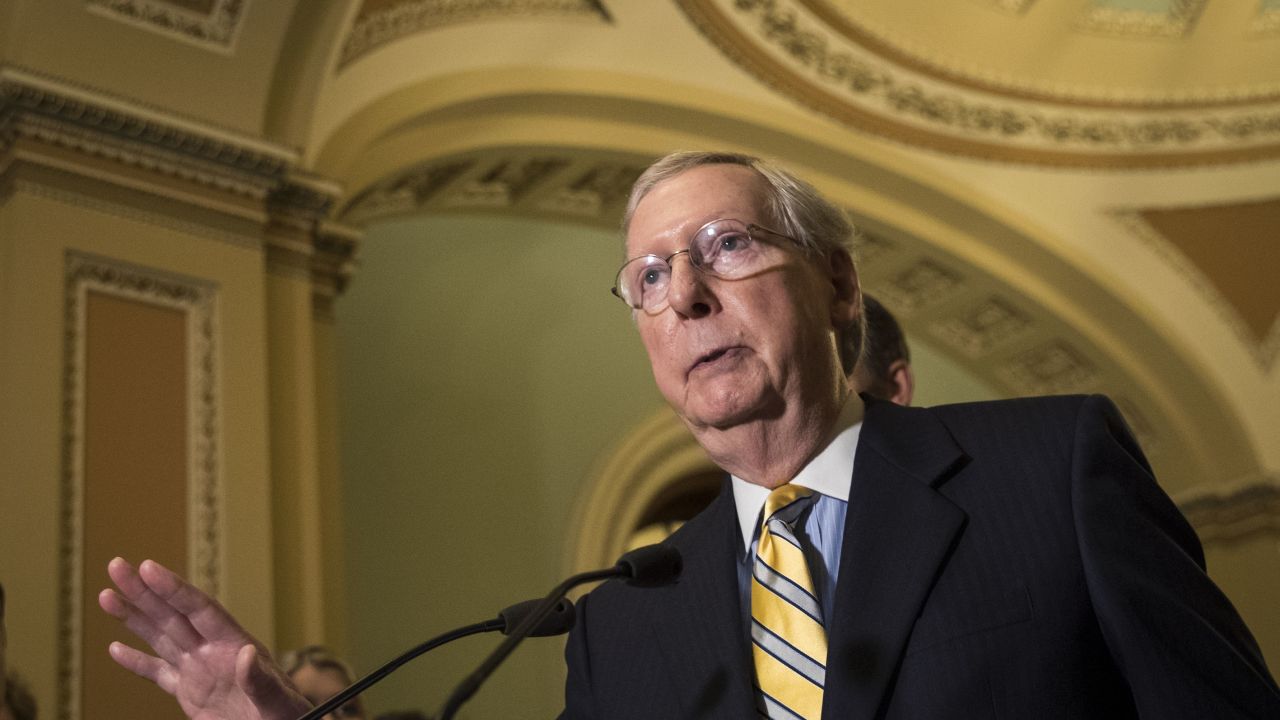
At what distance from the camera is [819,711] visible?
147 centimetres

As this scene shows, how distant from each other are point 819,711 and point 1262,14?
9.03 metres

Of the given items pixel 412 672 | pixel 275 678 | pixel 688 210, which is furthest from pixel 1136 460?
pixel 412 672

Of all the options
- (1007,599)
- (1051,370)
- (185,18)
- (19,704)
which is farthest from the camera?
(1051,370)

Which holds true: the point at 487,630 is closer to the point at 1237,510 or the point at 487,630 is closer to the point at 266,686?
the point at 266,686

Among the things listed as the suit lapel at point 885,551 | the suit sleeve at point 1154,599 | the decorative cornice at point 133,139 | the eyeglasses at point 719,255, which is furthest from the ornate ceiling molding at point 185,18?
the suit sleeve at point 1154,599

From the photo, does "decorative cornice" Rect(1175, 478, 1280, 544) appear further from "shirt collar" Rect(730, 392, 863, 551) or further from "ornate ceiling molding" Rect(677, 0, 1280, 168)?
"shirt collar" Rect(730, 392, 863, 551)

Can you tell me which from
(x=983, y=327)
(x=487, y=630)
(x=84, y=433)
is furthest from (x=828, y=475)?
(x=983, y=327)

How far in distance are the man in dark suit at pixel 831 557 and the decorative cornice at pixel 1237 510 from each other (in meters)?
8.37

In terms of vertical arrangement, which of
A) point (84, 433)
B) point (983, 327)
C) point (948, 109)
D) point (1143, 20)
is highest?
point (1143, 20)

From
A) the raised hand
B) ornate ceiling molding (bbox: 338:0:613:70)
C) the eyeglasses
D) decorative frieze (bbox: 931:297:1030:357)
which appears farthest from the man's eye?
decorative frieze (bbox: 931:297:1030:357)

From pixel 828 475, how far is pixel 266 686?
0.66 metres

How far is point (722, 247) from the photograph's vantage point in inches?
69.3

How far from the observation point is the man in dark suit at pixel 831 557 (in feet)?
4.57

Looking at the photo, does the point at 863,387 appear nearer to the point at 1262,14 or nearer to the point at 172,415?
the point at 172,415
